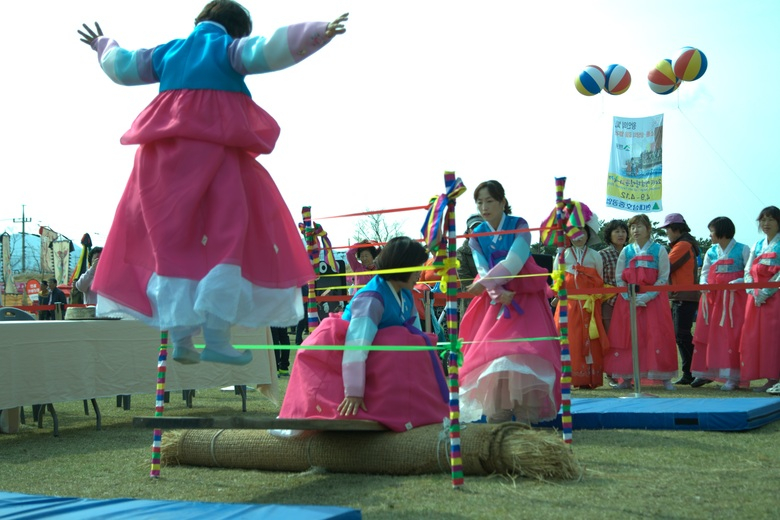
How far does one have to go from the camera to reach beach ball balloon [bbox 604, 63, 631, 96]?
42.5ft

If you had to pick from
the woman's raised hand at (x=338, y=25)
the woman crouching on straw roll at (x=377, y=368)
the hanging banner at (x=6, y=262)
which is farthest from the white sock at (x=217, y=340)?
the hanging banner at (x=6, y=262)

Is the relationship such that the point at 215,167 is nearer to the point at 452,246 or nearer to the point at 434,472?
the point at 452,246

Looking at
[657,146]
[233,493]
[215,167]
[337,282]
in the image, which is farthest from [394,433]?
[657,146]

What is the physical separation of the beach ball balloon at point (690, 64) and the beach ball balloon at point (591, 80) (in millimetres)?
1088

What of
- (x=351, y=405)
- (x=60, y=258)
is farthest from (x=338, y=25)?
(x=60, y=258)

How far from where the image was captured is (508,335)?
520 centimetres

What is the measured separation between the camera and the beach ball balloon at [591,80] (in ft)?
42.8

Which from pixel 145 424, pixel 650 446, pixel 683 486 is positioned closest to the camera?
pixel 683 486

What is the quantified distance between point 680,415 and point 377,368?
2.36m

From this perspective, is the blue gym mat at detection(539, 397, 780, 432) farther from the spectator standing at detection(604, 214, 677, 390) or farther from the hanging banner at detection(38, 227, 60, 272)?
the hanging banner at detection(38, 227, 60, 272)

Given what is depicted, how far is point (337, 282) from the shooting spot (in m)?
12.9

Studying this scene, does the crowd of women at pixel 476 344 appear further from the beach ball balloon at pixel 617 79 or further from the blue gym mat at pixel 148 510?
the beach ball balloon at pixel 617 79

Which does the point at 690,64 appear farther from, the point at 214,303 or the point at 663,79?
the point at 214,303

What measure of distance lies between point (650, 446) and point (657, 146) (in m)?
9.36
